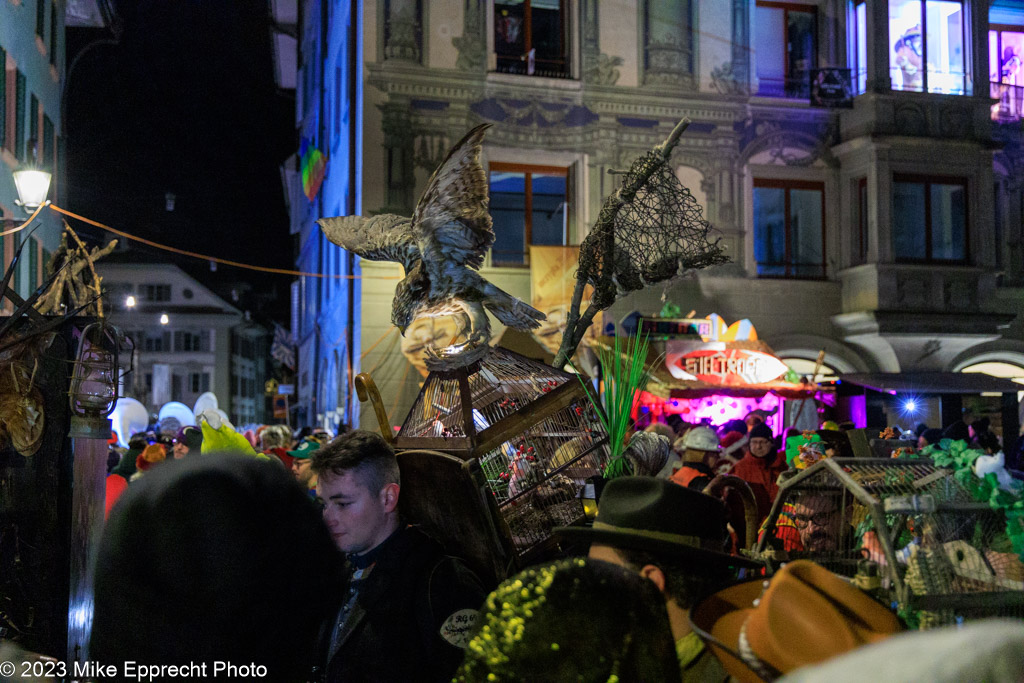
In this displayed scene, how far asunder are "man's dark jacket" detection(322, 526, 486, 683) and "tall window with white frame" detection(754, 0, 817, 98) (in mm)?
16656

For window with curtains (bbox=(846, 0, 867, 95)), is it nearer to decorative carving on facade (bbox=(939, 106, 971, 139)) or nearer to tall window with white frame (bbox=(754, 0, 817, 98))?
tall window with white frame (bbox=(754, 0, 817, 98))

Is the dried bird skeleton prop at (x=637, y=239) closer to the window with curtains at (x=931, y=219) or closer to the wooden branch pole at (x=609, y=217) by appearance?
the wooden branch pole at (x=609, y=217)

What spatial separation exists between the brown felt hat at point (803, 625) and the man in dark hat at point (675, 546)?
391 mm

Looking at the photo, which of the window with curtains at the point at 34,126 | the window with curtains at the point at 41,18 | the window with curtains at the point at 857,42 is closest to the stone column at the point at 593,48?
the window with curtains at the point at 857,42

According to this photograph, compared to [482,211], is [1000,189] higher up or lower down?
higher up

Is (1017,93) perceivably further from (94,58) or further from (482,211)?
(94,58)

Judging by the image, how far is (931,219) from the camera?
17578 mm

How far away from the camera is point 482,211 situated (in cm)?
442

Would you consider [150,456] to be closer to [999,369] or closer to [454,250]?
[454,250]

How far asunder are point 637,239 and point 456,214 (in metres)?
1.62

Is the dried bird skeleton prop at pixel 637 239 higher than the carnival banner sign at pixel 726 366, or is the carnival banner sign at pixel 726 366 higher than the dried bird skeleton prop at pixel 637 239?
the dried bird skeleton prop at pixel 637 239

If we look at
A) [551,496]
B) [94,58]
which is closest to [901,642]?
[551,496]

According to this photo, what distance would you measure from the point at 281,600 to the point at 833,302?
17267 mm

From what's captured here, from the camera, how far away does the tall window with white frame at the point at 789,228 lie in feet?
58.0
